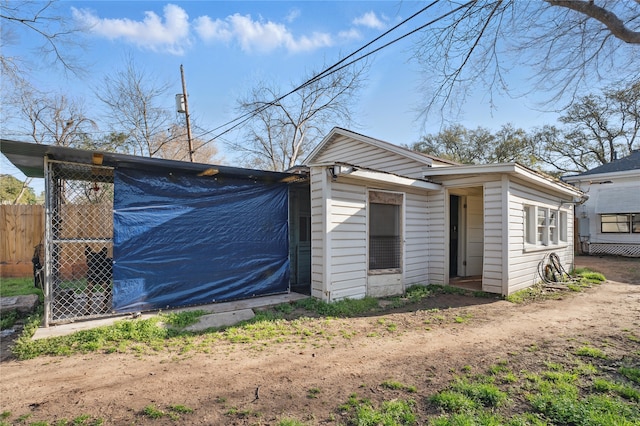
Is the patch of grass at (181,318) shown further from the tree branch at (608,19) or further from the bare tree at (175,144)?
the bare tree at (175,144)

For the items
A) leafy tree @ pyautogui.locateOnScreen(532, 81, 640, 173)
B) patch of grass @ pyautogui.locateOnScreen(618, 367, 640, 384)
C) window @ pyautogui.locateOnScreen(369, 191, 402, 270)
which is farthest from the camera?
leafy tree @ pyautogui.locateOnScreen(532, 81, 640, 173)

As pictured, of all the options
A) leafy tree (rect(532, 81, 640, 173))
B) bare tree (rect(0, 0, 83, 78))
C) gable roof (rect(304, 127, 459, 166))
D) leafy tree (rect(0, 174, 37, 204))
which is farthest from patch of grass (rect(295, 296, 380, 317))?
leafy tree (rect(532, 81, 640, 173))

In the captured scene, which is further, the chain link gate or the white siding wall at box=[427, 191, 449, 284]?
the white siding wall at box=[427, 191, 449, 284]

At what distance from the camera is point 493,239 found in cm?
691

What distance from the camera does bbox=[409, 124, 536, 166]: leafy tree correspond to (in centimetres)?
2417

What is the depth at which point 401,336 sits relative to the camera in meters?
4.41

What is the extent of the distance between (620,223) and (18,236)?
23.4 meters

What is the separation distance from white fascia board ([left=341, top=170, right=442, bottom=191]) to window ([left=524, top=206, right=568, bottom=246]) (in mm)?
2685

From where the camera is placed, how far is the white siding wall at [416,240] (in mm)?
7117

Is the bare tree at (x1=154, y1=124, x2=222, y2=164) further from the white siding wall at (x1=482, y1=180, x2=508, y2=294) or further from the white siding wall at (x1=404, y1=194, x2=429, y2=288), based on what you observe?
the white siding wall at (x1=482, y1=180, x2=508, y2=294)

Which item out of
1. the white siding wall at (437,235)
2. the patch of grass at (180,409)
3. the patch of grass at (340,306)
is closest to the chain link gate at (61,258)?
the patch of grass at (180,409)

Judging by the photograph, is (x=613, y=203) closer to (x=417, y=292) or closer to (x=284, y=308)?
(x=417, y=292)

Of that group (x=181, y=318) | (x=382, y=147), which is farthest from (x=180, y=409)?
(x=382, y=147)

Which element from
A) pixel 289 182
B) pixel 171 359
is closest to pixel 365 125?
pixel 289 182
